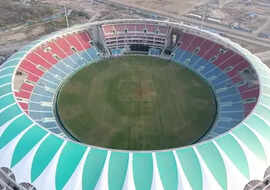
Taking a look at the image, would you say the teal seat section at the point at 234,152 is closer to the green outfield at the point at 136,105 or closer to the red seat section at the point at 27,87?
the green outfield at the point at 136,105

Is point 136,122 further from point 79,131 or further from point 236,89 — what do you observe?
point 236,89

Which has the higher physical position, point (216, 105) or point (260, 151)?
point (216, 105)

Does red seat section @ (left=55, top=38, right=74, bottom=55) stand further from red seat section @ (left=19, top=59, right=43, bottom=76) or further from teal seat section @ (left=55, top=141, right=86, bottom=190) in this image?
teal seat section @ (left=55, top=141, right=86, bottom=190)

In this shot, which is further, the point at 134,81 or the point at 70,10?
the point at 70,10

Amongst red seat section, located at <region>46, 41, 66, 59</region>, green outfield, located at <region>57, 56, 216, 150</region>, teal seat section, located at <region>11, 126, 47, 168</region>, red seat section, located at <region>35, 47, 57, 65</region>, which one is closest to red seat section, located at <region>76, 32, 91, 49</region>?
green outfield, located at <region>57, 56, 216, 150</region>

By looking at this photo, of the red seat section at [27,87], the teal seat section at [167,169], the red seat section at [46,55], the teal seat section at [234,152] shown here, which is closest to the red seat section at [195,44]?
the red seat section at [46,55]

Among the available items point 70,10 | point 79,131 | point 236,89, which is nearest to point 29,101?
point 79,131

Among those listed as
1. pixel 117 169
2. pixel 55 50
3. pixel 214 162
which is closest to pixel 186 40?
pixel 55 50
